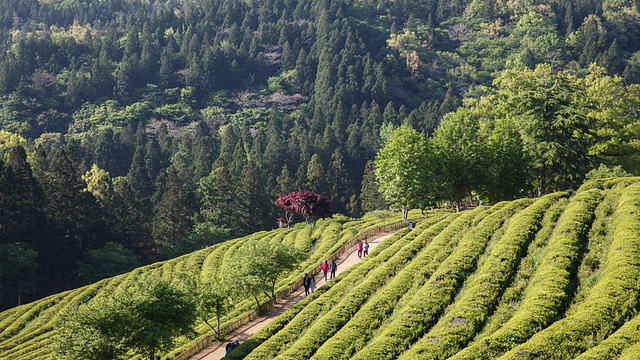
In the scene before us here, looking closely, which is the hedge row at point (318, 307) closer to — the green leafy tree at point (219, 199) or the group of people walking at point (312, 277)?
the group of people walking at point (312, 277)

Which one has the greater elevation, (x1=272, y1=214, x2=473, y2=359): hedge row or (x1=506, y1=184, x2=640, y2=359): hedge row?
(x1=506, y1=184, x2=640, y2=359): hedge row

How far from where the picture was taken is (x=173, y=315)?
3981cm

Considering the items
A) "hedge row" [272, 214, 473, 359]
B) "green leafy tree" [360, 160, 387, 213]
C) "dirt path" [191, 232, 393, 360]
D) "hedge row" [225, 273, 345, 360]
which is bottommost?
"green leafy tree" [360, 160, 387, 213]

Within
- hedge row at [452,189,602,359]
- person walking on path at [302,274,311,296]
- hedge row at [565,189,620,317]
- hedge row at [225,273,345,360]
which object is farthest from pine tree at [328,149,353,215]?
hedge row at [452,189,602,359]

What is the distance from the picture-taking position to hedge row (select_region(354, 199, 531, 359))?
98.1ft

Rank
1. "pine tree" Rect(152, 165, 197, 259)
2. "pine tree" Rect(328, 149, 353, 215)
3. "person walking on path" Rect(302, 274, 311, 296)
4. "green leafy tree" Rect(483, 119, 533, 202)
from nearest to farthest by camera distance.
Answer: "person walking on path" Rect(302, 274, 311, 296) → "green leafy tree" Rect(483, 119, 533, 202) → "pine tree" Rect(152, 165, 197, 259) → "pine tree" Rect(328, 149, 353, 215)

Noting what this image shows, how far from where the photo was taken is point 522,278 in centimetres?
3331

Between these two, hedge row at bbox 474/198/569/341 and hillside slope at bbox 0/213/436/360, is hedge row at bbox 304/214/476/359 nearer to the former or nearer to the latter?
hedge row at bbox 474/198/569/341

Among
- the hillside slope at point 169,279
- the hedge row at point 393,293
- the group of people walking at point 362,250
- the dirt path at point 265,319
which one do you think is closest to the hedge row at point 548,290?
the hedge row at point 393,293

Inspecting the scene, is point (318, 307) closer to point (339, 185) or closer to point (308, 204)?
point (308, 204)

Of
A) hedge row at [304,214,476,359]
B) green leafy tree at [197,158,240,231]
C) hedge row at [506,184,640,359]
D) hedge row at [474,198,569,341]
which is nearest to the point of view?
A: hedge row at [506,184,640,359]

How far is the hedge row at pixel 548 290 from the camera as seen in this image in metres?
26.1

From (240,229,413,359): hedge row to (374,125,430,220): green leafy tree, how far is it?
933 centimetres

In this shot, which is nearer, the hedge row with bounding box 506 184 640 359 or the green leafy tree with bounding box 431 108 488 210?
the hedge row with bounding box 506 184 640 359
